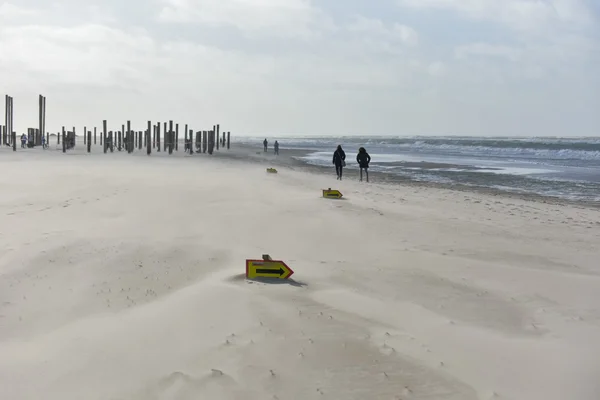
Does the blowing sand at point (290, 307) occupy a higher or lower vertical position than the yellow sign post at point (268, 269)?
lower

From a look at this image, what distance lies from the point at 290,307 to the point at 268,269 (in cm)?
92

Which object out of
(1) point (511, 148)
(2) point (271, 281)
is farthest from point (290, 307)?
(1) point (511, 148)

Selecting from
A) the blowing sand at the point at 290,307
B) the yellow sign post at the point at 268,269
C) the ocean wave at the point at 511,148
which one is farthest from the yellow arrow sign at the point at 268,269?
the ocean wave at the point at 511,148

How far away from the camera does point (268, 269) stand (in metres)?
5.82

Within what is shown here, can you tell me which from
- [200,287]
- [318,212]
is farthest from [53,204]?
[200,287]

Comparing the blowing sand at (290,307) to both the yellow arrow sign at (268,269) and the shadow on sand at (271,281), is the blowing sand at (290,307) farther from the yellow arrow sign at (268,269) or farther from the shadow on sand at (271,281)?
the yellow arrow sign at (268,269)

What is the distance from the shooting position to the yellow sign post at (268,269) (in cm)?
580

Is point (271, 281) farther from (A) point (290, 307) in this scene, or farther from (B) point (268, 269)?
(A) point (290, 307)

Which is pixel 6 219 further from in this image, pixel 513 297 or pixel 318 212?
pixel 513 297

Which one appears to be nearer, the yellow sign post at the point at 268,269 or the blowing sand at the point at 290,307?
the blowing sand at the point at 290,307

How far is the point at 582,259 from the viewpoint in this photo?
308 inches

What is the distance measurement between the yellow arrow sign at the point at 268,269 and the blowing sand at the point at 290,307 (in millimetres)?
162

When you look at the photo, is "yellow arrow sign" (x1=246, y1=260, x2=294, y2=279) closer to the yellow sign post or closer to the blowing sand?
the yellow sign post

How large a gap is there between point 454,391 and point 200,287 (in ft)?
9.61
